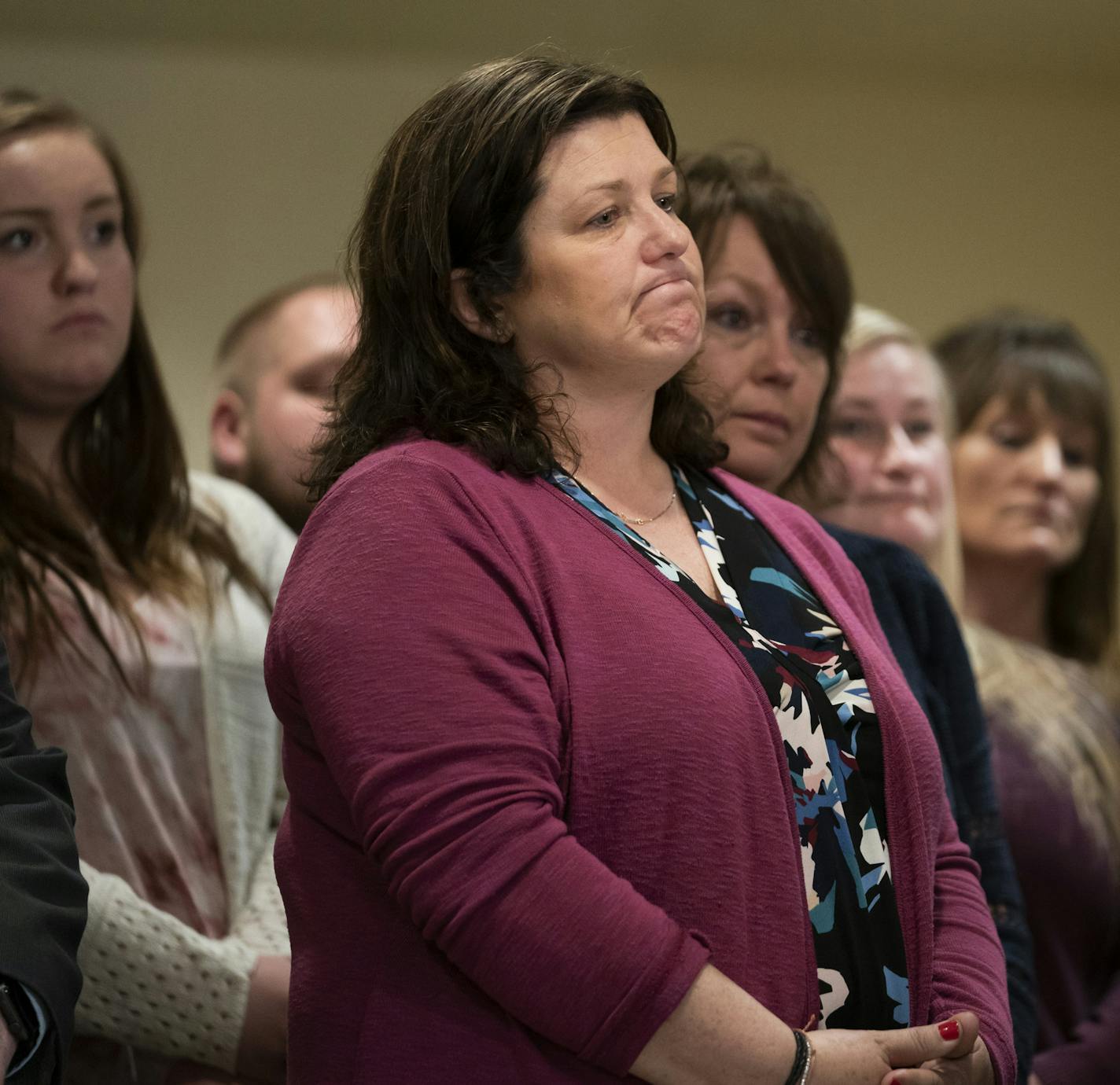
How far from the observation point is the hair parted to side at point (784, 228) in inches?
67.7

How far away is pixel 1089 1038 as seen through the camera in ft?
6.21

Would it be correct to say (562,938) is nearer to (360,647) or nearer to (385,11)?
(360,647)

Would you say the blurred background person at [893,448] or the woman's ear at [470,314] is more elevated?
the woman's ear at [470,314]

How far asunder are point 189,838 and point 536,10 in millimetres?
2086

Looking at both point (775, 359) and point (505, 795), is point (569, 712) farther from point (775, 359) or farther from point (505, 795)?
point (775, 359)

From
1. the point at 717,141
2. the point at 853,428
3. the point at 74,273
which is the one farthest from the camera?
the point at 717,141

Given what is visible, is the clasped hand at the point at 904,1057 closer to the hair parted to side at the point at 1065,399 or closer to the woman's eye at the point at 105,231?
the woman's eye at the point at 105,231

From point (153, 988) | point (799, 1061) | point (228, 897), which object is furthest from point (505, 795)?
point (228, 897)

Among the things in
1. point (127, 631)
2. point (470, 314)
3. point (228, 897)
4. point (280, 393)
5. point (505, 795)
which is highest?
point (470, 314)

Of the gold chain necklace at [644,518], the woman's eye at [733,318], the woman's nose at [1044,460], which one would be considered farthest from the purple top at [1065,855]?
the gold chain necklace at [644,518]

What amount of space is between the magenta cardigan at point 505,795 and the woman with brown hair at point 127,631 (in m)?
0.36

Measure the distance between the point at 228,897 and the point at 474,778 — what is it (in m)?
0.72

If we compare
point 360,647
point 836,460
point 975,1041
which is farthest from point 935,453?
point 360,647

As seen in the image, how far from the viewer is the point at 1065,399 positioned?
2516mm
